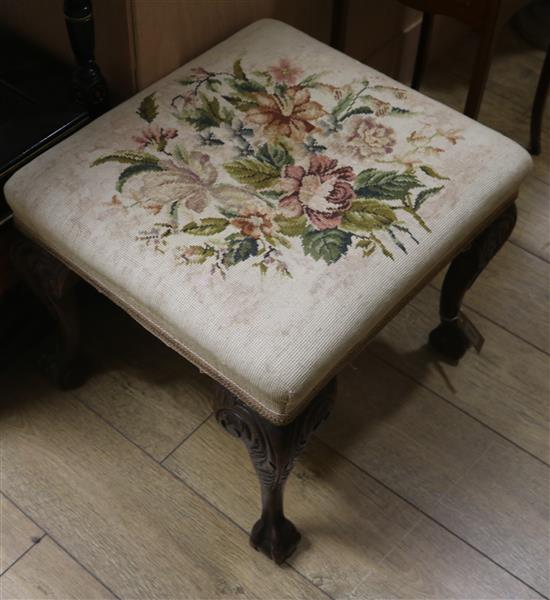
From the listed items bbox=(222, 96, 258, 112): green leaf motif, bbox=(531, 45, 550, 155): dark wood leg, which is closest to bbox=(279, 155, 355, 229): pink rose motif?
bbox=(222, 96, 258, 112): green leaf motif

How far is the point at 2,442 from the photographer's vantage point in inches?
44.0

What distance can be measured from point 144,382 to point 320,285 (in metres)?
0.43

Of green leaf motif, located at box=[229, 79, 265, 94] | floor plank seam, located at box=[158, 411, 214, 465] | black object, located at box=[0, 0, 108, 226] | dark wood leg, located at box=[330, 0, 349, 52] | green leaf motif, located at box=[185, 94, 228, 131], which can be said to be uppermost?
green leaf motif, located at box=[229, 79, 265, 94]

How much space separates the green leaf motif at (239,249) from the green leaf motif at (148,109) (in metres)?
0.20

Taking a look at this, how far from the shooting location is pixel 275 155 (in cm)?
94

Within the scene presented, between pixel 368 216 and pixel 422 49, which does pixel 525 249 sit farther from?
pixel 368 216

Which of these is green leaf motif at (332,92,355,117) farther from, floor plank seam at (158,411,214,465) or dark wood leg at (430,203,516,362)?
floor plank seam at (158,411,214,465)

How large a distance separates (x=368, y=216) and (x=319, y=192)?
0.06 meters

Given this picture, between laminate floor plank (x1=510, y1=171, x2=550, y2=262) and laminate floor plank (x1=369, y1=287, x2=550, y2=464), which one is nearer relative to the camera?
laminate floor plank (x1=369, y1=287, x2=550, y2=464)

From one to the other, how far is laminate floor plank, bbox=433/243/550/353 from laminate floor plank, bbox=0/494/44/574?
0.65 meters

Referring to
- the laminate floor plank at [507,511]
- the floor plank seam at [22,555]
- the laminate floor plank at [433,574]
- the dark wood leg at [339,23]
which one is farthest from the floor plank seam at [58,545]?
the dark wood leg at [339,23]

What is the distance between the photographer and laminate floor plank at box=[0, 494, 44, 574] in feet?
3.37

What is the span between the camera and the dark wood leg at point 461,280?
40.1 inches

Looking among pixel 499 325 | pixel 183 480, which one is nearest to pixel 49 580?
pixel 183 480
